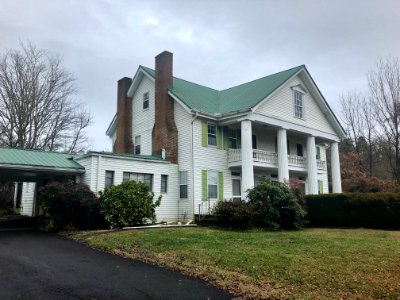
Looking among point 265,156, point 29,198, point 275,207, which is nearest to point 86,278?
point 275,207

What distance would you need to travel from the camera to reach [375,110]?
104 ft

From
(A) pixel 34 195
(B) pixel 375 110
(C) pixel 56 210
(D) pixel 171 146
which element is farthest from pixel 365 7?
(A) pixel 34 195

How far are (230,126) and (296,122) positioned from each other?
500cm

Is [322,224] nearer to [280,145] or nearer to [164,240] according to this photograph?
[280,145]

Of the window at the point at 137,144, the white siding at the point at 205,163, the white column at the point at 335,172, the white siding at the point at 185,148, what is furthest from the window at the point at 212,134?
the white column at the point at 335,172

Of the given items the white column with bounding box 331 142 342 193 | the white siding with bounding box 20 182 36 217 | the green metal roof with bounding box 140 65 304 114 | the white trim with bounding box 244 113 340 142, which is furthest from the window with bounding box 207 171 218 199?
the white siding with bounding box 20 182 36 217

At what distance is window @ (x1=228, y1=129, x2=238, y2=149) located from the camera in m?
23.8

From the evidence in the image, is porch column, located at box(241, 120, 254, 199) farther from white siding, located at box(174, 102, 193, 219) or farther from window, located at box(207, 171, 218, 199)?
white siding, located at box(174, 102, 193, 219)

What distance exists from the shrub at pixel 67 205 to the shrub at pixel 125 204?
579 millimetres

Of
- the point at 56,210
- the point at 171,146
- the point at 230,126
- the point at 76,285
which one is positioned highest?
the point at 230,126

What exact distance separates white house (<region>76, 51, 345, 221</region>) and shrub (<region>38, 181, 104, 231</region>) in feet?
6.12

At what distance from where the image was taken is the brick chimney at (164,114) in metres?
22.5

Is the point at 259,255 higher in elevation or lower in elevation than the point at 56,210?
lower

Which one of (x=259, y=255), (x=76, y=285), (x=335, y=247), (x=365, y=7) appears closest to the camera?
(x=76, y=285)
